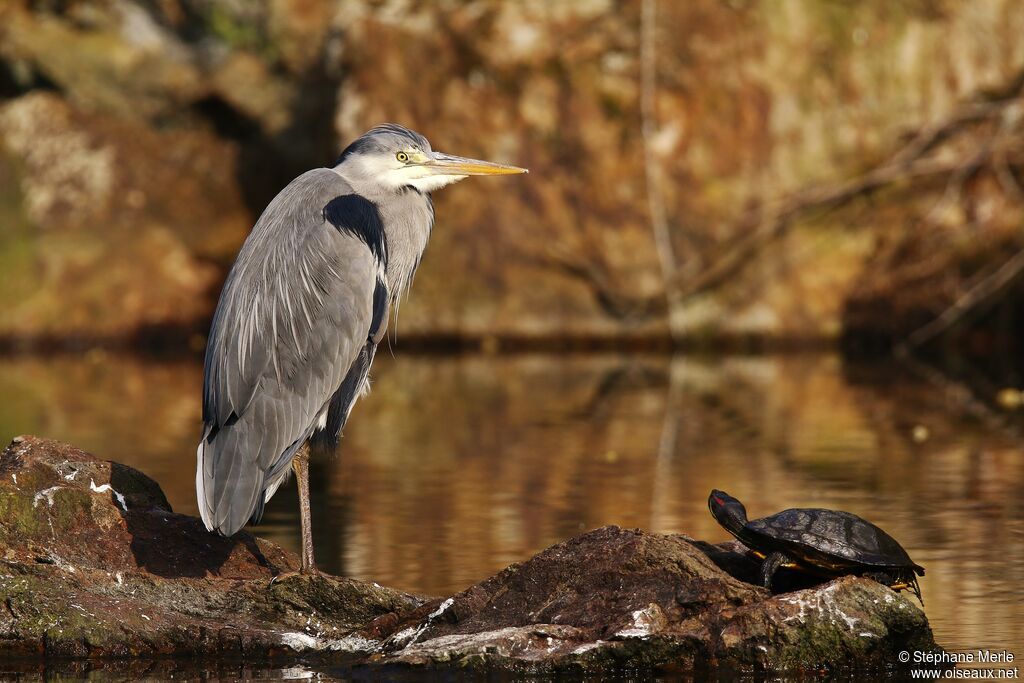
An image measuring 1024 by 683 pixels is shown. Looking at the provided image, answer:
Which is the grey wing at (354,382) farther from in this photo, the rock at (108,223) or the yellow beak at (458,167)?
the rock at (108,223)

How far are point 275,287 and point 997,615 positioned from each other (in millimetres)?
2994

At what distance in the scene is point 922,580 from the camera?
6.56 metres

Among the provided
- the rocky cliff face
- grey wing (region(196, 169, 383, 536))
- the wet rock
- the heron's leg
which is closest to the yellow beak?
grey wing (region(196, 169, 383, 536))

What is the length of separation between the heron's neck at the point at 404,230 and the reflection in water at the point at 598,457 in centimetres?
127

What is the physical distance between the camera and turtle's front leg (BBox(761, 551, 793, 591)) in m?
5.45

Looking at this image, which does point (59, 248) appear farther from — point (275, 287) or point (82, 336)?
point (275, 287)

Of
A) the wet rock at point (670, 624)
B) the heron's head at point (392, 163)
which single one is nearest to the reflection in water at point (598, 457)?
the wet rock at point (670, 624)

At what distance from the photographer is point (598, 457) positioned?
10.5 m

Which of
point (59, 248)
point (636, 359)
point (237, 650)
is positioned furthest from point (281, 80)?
point (237, 650)

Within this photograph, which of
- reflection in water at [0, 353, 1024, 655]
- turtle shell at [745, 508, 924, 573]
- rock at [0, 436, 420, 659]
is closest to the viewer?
turtle shell at [745, 508, 924, 573]

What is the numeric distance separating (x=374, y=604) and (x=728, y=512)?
4.37 feet

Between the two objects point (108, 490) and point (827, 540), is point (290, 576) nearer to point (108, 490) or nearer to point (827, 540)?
point (108, 490)

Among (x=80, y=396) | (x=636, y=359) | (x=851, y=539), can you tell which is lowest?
(x=851, y=539)

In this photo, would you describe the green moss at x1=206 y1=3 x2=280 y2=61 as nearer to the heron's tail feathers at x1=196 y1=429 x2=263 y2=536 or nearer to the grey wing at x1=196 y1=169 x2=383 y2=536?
the grey wing at x1=196 y1=169 x2=383 y2=536
